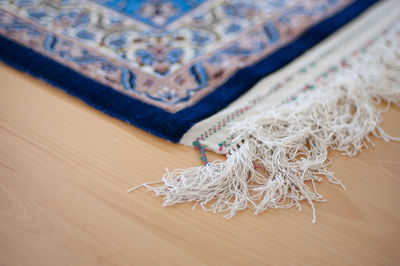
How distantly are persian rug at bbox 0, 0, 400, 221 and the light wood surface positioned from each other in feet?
0.12

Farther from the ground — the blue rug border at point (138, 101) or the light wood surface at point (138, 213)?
the blue rug border at point (138, 101)

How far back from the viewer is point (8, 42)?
3.43ft

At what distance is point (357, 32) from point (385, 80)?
314 millimetres

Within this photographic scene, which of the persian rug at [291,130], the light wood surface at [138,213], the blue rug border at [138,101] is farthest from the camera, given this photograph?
the blue rug border at [138,101]

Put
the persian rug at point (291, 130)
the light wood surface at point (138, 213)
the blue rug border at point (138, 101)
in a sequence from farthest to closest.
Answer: the blue rug border at point (138, 101) → the persian rug at point (291, 130) → the light wood surface at point (138, 213)

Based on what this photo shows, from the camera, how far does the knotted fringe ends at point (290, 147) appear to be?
71 cm

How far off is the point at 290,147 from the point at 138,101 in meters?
0.42

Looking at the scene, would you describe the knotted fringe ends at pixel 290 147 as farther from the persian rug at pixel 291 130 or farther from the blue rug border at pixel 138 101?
the blue rug border at pixel 138 101

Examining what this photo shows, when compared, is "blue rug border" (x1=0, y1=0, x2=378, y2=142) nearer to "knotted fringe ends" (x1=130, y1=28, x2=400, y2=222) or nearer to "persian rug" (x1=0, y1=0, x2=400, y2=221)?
"persian rug" (x1=0, y1=0, x2=400, y2=221)

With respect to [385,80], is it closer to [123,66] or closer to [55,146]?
[123,66]

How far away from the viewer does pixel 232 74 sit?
3.31ft

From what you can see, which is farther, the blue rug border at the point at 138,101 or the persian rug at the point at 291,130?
the blue rug border at the point at 138,101

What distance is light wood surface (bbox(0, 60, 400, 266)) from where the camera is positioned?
2.02 feet

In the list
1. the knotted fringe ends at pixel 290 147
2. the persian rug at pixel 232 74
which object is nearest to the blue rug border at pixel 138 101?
the persian rug at pixel 232 74
